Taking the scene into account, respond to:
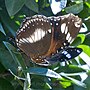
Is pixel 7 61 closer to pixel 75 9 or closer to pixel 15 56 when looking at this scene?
pixel 15 56

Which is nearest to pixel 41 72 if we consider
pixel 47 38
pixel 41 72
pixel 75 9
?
pixel 41 72

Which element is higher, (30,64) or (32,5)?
(32,5)

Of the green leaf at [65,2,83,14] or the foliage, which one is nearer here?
the foliage

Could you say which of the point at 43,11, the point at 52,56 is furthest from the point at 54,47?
the point at 43,11

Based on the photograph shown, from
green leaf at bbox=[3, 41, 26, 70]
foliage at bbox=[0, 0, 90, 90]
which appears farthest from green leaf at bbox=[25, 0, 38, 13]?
green leaf at bbox=[3, 41, 26, 70]

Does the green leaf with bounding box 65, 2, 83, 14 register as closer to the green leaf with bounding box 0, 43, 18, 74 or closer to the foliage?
the foliage

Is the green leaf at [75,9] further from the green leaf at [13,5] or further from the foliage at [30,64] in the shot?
the green leaf at [13,5]
